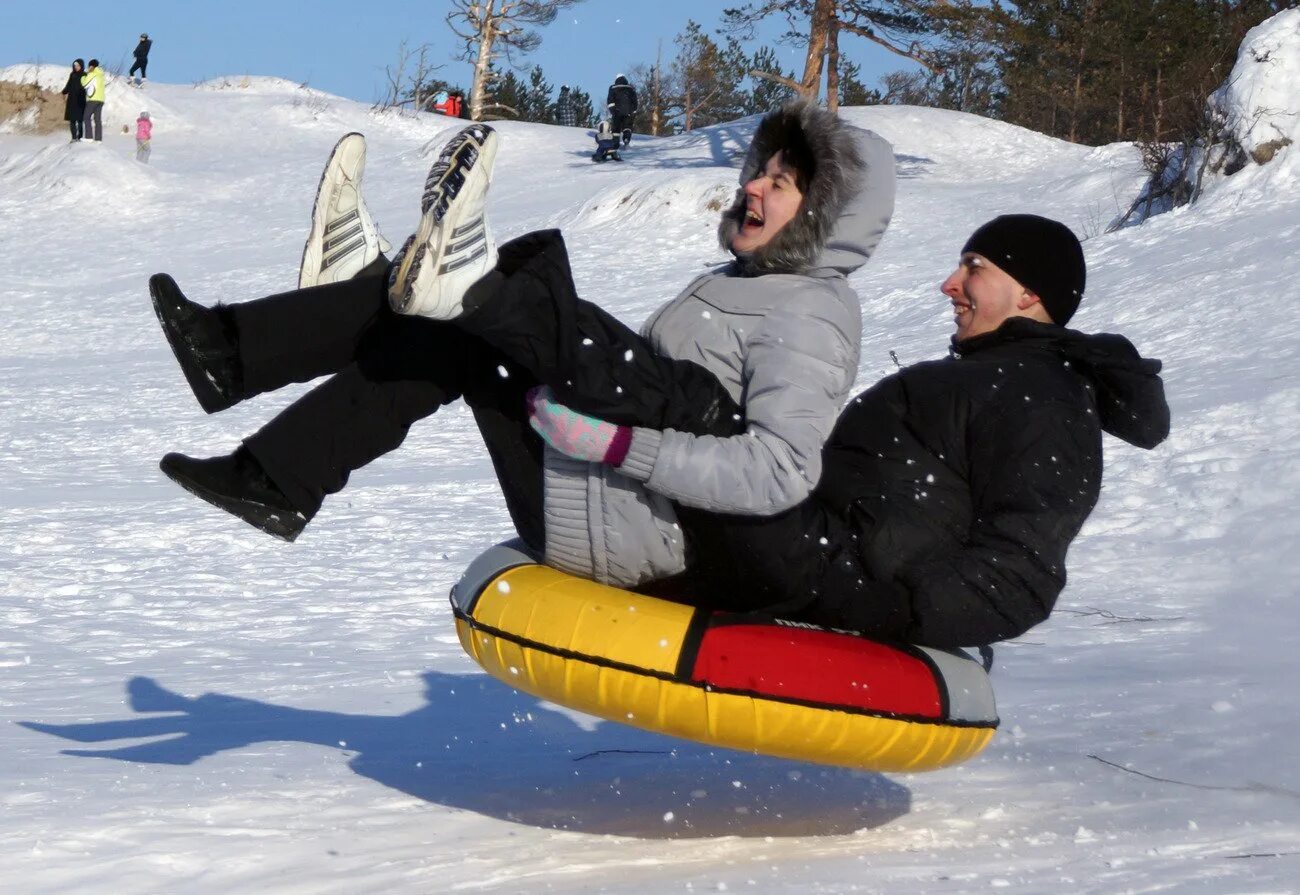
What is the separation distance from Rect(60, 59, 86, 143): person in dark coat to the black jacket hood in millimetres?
21543

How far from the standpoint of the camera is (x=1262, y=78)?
12.3 m

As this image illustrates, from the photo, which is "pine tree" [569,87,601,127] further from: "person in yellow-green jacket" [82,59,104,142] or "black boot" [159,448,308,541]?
"black boot" [159,448,308,541]

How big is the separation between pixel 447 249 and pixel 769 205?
0.83 meters

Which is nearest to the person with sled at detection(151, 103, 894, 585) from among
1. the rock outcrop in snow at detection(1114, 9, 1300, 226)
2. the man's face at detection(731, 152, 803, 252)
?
the man's face at detection(731, 152, 803, 252)

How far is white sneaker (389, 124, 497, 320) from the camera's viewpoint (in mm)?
2693

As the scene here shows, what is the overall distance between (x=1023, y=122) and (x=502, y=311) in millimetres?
33712

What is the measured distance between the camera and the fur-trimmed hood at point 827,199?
3152 mm

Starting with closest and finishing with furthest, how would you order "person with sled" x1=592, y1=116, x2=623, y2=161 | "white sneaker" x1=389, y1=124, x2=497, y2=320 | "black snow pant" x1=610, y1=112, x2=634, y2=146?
1. "white sneaker" x1=389, y1=124, x2=497, y2=320
2. "person with sled" x1=592, y1=116, x2=623, y2=161
3. "black snow pant" x1=610, y1=112, x2=634, y2=146

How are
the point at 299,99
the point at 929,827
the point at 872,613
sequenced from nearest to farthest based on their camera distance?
the point at 872,613, the point at 929,827, the point at 299,99

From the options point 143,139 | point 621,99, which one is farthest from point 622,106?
point 143,139

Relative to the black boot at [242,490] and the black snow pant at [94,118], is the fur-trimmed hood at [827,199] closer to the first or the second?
the black boot at [242,490]

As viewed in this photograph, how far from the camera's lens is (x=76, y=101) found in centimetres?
2250

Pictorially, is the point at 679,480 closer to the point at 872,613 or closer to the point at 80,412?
the point at 872,613

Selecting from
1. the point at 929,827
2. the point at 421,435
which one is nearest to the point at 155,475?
the point at 421,435
